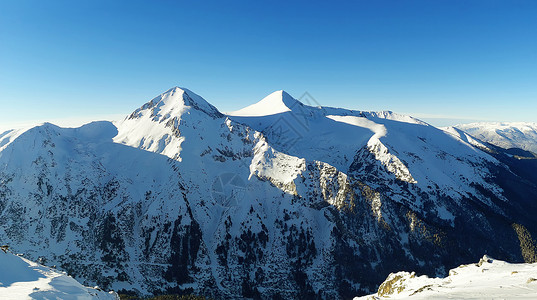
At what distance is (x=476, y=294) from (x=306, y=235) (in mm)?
124135

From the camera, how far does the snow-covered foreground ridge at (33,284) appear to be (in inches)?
1692

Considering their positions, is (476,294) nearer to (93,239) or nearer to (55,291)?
(55,291)

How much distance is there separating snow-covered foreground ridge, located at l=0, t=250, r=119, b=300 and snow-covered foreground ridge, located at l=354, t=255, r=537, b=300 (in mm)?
73052

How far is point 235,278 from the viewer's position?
146375 millimetres

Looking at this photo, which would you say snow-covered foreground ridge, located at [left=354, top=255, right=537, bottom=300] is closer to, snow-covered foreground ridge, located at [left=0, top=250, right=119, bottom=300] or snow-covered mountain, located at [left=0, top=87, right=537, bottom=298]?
snow-covered mountain, located at [left=0, top=87, right=537, bottom=298]

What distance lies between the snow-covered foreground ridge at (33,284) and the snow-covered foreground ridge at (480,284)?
73052 millimetres

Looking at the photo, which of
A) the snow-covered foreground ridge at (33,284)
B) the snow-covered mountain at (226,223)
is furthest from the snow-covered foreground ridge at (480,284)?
the snow-covered foreground ridge at (33,284)

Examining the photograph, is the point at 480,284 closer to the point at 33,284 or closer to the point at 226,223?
the point at 33,284

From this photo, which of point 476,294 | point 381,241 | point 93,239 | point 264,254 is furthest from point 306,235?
point 93,239

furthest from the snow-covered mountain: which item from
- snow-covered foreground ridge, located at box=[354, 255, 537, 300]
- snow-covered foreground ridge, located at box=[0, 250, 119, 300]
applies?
snow-covered foreground ridge, located at box=[0, 250, 119, 300]

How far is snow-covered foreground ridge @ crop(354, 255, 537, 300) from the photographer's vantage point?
146 ft

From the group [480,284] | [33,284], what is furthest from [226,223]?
[480,284]

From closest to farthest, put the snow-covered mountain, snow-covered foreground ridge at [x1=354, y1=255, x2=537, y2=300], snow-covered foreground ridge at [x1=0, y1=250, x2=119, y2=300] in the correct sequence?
snow-covered foreground ridge at [x1=0, y1=250, x2=119, y2=300] → snow-covered foreground ridge at [x1=354, y1=255, x2=537, y2=300] → the snow-covered mountain

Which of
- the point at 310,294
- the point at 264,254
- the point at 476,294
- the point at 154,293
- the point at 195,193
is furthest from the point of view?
the point at 195,193
